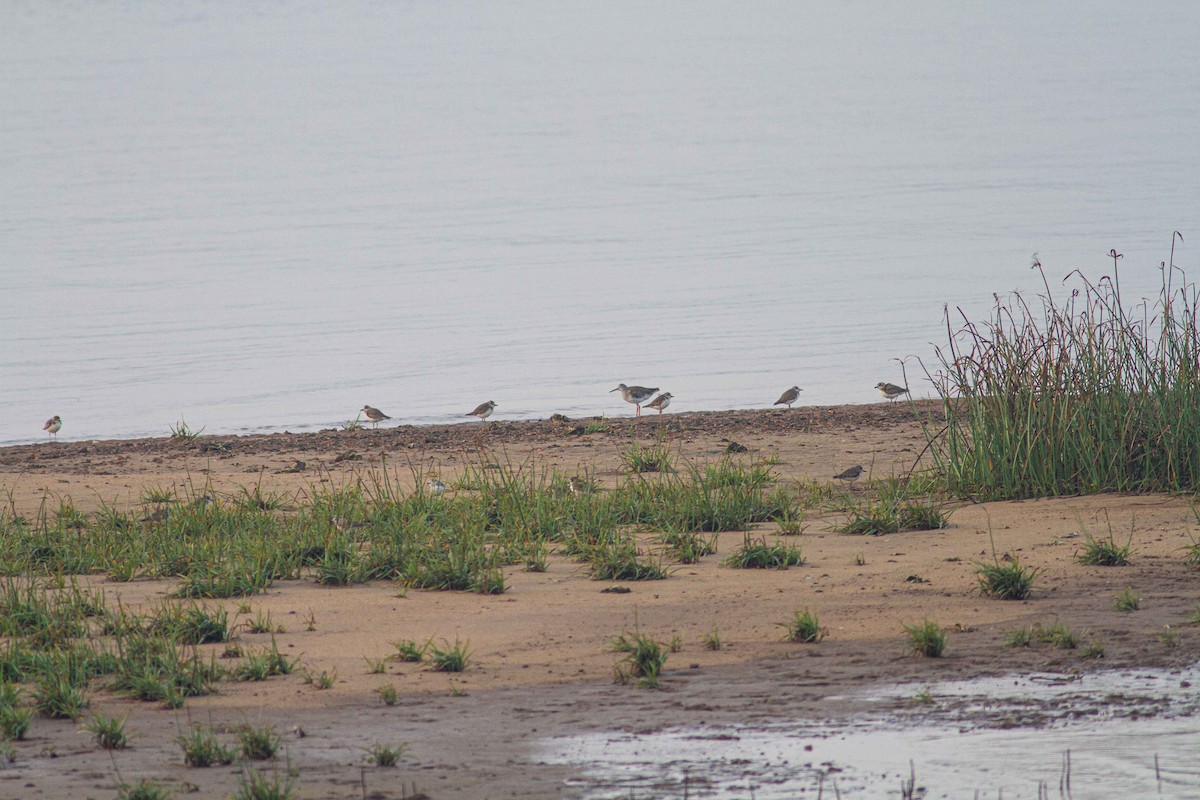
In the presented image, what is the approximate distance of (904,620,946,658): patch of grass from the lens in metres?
7.29

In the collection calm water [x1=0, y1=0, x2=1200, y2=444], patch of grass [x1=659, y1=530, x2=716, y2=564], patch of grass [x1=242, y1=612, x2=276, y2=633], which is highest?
calm water [x1=0, y1=0, x2=1200, y2=444]

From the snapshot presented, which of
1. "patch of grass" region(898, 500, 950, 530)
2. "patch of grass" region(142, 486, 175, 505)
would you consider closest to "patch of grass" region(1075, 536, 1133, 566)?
"patch of grass" region(898, 500, 950, 530)

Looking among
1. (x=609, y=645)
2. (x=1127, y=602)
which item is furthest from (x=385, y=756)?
(x=1127, y=602)

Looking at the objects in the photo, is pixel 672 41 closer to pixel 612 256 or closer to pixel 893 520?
pixel 612 256

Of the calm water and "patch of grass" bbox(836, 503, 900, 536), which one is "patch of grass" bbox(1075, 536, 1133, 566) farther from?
the calm water

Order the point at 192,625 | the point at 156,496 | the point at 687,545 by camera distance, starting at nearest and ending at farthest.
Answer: the point at 192,625
the point at 687,545
the point at 156,496

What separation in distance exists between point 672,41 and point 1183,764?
4874 inches

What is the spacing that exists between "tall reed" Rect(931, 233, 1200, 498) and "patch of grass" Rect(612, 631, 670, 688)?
4.22m

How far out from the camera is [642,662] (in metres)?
7.13

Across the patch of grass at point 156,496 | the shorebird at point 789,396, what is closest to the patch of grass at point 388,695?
the patch of grass at point 156,496

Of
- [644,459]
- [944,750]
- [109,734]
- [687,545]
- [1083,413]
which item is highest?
[1083,413]

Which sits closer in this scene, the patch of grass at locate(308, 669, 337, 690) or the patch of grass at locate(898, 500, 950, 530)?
the patch of grass at locate(308, 669, 337, 690)

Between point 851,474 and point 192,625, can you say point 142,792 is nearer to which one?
point 192,625

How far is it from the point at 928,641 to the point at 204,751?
3307mm
